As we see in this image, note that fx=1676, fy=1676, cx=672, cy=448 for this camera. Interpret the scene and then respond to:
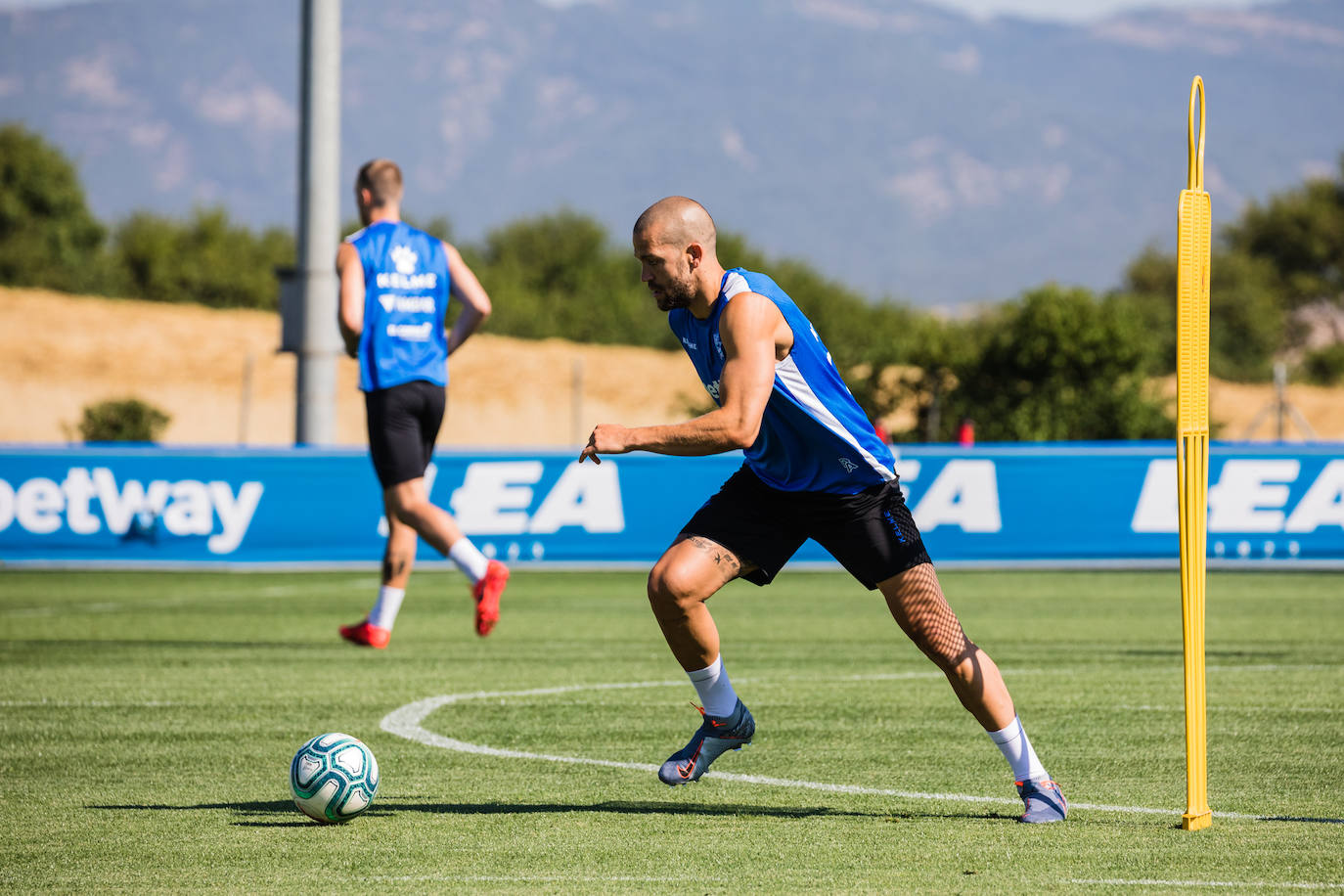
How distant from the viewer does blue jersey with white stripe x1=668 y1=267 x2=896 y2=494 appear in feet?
17.1

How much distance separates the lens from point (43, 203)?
6981 centimetres

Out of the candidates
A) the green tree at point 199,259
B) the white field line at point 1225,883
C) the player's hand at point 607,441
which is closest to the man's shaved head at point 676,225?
the player's hand at point 607,441

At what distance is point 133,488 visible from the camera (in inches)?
648

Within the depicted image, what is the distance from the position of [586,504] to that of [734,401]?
11.9 metres

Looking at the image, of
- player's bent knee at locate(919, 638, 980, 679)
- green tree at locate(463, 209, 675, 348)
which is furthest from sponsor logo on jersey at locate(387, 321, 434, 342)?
green tree at locate(463, 209, 675, 348)

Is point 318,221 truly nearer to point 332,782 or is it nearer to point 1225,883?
point 332,782

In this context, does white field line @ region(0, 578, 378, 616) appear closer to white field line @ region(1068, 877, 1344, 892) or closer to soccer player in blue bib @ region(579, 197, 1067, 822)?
soccer player in blue bib @ region(579, 197, 1067, 822)

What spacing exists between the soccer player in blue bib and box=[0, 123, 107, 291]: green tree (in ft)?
209

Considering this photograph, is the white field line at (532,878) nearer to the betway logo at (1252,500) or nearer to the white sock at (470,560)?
the white sock at (470,560)

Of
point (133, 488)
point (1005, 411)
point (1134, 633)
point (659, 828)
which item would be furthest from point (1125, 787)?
point (1005, 411)

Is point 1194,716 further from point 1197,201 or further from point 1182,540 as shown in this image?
point 1197,201

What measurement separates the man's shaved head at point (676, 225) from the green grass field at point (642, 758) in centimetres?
181

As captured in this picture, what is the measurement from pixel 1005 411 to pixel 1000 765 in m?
23.9

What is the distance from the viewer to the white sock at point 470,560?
839 centimetres
